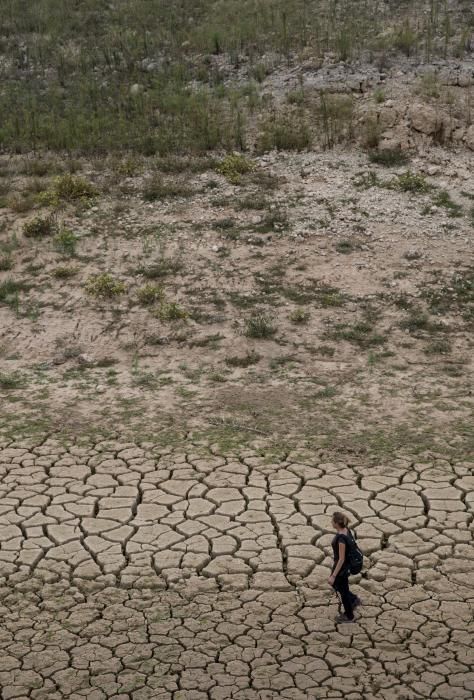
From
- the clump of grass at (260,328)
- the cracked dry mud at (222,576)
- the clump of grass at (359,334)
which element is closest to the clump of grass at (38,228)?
the clump of grass at (260,328)

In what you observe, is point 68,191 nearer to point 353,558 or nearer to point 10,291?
point 10,291

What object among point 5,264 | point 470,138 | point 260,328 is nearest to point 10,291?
point 5,264

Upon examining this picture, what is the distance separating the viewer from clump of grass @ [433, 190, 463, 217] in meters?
13.8

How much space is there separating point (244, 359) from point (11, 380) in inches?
115

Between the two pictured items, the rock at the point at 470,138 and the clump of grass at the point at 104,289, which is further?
the rock at the point at 470,138

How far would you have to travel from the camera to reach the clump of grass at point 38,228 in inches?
545

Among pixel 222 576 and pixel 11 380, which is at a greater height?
pixel 222 576

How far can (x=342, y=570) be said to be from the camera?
652 cm

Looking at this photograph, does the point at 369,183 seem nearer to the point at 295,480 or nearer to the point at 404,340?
the point at 404,340

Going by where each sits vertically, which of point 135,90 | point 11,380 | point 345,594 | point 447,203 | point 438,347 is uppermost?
point 135,90

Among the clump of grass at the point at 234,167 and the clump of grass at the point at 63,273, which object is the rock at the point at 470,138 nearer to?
the clump of grass at the point at 234,167

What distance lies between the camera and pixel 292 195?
14.4m

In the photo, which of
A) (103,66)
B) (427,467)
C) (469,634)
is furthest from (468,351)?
(103,66)

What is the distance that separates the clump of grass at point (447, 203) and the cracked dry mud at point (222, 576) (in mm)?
6043
